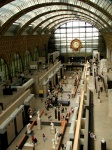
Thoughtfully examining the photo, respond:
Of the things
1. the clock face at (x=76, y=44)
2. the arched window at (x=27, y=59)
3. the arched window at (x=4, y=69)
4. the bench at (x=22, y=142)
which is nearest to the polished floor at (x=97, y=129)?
the bench at (x=22, y=142)

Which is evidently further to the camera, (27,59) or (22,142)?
(27,59)

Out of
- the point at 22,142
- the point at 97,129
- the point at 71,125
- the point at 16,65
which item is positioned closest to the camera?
the point at 97,129

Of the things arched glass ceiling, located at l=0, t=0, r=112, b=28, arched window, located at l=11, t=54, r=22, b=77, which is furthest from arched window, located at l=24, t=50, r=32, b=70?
arched glass ceiling, located at l=0, t=0, r=112, b=28

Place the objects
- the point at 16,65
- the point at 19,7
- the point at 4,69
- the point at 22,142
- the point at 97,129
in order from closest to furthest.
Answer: the point at 97,129 < the point at 22,142 < the point at 19,7 < the point at 4,69 < the point at 16,65

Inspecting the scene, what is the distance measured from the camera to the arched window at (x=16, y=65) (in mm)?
37138

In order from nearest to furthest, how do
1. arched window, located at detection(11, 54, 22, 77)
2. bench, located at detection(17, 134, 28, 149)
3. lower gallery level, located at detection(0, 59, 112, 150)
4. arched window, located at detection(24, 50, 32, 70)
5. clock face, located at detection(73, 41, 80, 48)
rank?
lower gallery level, located at detection(0, 59, 112, 150) → bench, located at detection(17, 134, 28, 149) → arched window, located at detection(11, 54, 22, 77) → arched window, located at detection(24, 50, 32, 70) → clock face, located at detection(73, 41, 80, 48)

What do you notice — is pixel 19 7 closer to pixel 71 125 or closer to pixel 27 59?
pixel 71 125

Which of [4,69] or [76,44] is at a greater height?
[76,44]

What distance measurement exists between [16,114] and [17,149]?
13.4 ft

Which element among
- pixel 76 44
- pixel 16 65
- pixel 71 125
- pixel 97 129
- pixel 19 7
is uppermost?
pixel 19 7

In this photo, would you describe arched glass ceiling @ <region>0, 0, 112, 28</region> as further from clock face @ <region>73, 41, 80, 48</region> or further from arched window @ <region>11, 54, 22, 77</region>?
clock face @ <region>73, 41, 80, 48</region>

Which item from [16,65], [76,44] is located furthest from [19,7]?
[76,44]

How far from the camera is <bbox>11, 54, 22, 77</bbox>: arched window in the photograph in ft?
122

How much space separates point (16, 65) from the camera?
38.5 meters
